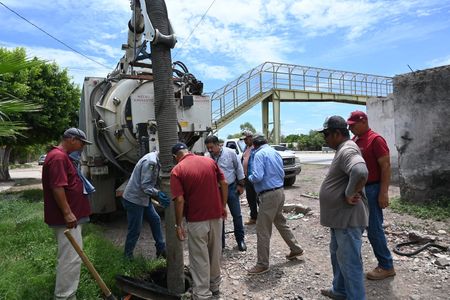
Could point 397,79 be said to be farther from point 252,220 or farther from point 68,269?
point 68,269

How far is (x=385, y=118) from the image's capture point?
12.1 metres

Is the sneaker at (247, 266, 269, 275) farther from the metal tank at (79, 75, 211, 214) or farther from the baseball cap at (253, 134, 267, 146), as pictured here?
the metal tank at (79, 75, 211, 214)

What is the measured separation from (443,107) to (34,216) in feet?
27.2

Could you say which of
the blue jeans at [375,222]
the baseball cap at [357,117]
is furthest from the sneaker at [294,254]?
the baseball cap at [357,117]

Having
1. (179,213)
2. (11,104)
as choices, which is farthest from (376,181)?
(11,104)

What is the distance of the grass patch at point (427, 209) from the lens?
696 centimetres

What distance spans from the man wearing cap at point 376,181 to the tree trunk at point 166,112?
2096 mm

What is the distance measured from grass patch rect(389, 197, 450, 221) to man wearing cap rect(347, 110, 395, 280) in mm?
3031

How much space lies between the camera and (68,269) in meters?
3.72

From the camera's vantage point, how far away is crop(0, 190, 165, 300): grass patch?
390cm

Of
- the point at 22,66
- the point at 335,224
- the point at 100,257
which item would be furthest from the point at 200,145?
the point at 335,224

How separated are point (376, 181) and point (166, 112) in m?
2.52

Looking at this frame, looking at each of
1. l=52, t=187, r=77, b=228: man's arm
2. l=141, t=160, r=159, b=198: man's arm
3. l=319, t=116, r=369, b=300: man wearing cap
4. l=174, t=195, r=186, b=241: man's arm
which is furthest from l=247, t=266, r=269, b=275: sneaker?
l=52, t=187, r=77, b=228: man's arm

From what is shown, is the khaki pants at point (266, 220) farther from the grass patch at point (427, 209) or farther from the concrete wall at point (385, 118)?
the concrete wall at point (385, 118)
